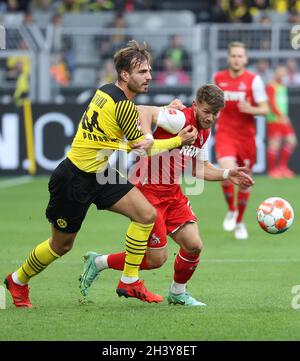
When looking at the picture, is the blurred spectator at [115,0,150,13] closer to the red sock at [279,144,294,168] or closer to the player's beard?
Result: the red sock at [279,144,294,168]

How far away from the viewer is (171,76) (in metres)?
21.9

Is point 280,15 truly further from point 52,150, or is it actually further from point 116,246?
point 116,246

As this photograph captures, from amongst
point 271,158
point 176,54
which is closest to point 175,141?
point 271,158

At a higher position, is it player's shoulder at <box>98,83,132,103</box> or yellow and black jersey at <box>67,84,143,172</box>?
player's shoulder at <box>98,83,132,103</box>

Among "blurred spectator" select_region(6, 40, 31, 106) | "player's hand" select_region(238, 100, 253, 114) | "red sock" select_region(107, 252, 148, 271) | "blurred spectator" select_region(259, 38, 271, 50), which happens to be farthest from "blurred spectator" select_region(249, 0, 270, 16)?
"red sock" select_region(107, 252, 148, 271)

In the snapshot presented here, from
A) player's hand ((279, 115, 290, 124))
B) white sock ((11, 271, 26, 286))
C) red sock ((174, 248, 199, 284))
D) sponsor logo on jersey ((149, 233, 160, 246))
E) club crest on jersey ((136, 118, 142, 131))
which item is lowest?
player's hand ((279, 115, 290, 124))

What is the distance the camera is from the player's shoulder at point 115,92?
7.84 metres

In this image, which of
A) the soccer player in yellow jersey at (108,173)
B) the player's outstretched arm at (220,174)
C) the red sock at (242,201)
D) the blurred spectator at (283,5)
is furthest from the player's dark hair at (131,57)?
the blurred spectator at (283,5)

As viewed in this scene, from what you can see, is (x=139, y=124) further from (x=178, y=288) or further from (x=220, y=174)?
(x=178, y=288)

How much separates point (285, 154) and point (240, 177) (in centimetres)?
1247

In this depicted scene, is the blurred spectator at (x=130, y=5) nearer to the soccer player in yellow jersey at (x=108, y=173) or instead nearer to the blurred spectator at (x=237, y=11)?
the blurred spectator at (x=237, y=11)

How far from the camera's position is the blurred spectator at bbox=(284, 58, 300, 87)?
72.3ft

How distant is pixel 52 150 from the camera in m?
20.0

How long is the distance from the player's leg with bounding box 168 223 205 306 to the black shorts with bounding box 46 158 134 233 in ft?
2.14
